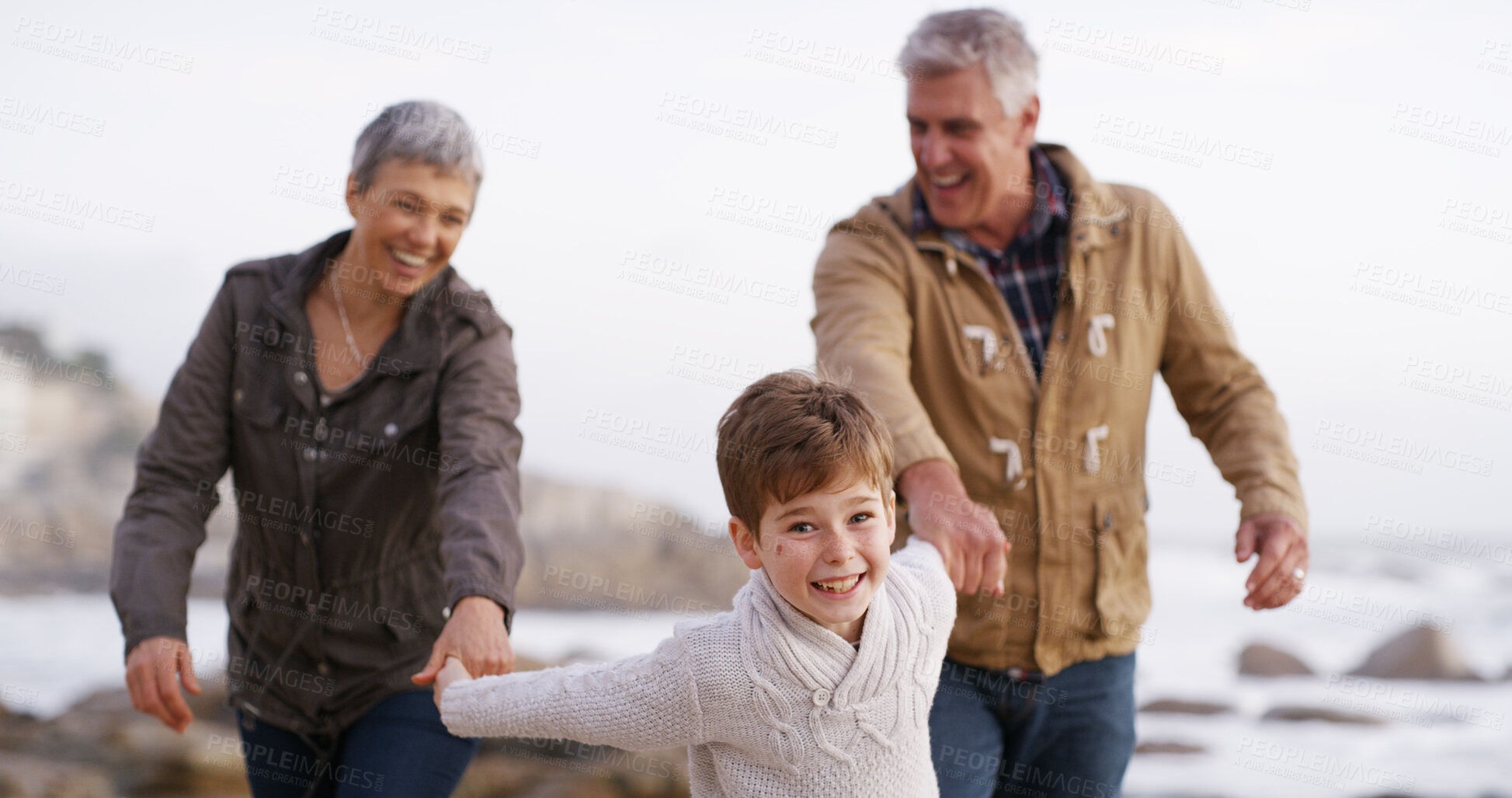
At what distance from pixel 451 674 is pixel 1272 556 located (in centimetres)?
136

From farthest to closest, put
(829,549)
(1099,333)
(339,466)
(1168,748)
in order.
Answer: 1. (1168,748)
2. (1099,333)
3. (339,466)
4. (829,549)

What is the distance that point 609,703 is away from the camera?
59.6 inches

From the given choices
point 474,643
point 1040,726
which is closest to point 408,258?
point 474,643

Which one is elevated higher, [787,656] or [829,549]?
[829,549]

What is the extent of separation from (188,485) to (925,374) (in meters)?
1.35

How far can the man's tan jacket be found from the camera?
2.10 metres

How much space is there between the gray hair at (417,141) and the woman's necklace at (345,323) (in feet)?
0.67

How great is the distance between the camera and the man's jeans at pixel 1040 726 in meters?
2.05

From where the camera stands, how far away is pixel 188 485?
209 centimetres

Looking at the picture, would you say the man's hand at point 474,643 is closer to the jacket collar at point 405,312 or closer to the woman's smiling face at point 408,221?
the jacket collar at point 405,312

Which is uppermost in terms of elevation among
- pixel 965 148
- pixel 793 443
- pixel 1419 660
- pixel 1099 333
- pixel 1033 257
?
pixel 965 148

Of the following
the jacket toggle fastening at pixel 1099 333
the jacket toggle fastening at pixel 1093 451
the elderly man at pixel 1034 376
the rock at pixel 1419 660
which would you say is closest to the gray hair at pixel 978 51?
the elderly man at pixel 1034 376

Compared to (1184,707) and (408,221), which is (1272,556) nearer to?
(408,221)

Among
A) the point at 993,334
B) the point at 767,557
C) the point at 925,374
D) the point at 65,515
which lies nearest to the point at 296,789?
the point at 767,557
